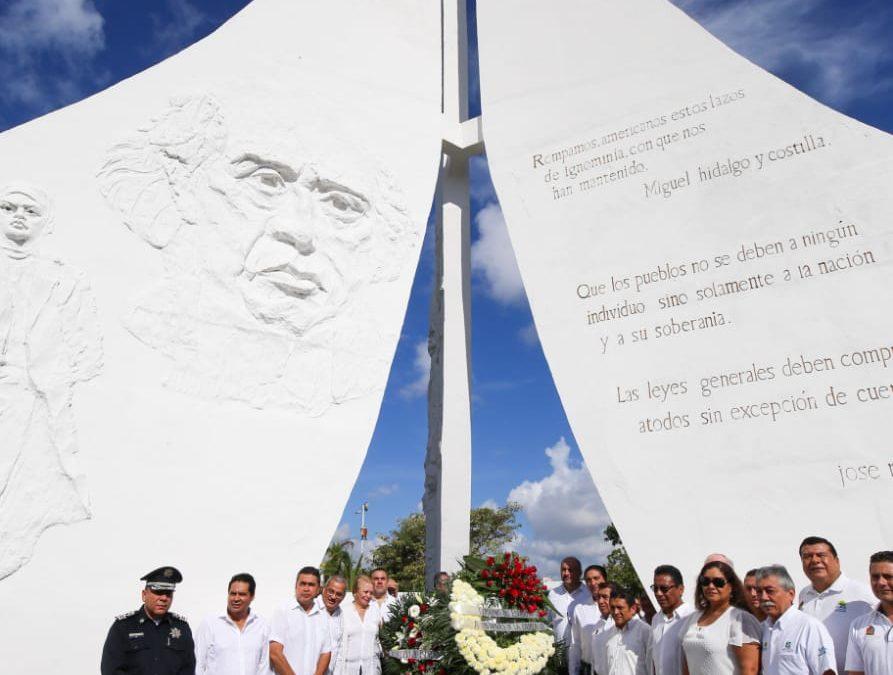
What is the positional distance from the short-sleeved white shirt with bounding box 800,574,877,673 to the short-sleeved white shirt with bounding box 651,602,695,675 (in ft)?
1.62

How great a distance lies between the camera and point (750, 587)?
9.78ft

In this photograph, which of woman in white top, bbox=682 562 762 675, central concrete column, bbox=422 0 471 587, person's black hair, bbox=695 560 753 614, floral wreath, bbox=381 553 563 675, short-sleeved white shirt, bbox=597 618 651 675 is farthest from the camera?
central concrete column, bbox=422 0 471 587

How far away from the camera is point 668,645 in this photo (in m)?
3.10

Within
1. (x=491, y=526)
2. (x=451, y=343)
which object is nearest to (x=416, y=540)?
(x=491, y=526)

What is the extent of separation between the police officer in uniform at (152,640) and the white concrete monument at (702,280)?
326 centimetres

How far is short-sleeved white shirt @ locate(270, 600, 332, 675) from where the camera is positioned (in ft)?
13.3

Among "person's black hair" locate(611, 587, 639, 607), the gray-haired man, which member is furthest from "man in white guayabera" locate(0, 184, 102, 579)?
the gray-haired man

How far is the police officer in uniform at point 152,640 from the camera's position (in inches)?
115

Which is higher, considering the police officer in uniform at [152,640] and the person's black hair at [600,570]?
the person's black hair at [600,570]

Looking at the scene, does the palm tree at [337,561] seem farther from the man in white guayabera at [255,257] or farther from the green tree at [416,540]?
the man in white guayabera at [255,257]

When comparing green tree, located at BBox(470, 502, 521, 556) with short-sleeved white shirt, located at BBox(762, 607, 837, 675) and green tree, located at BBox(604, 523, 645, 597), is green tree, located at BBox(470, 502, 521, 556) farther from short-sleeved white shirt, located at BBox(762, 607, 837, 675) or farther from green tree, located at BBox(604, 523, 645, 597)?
short-sleeved white shirt, located at BBox(762, 607, 837, 675)

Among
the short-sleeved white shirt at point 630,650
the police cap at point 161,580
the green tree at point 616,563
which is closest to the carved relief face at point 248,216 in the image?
the police cap at point 161,580

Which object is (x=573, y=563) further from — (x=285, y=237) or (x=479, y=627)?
(x=285, y=237)

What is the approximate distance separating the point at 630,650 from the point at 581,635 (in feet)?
2.51
